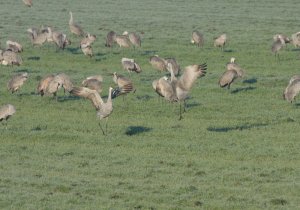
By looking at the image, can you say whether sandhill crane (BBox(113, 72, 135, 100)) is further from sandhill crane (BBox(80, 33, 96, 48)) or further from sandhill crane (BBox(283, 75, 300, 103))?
sandhill crane (BBox(80, 33, 96, 48))

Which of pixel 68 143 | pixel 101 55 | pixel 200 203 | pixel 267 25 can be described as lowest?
pixel 200 203

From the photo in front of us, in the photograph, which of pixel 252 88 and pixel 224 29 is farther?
pixel 224 29

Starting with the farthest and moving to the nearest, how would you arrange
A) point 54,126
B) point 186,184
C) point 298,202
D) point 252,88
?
1. point 252,88
2. point 54,126
3. point 186,184
4. point 298,202

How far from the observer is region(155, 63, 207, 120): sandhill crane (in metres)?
23.7

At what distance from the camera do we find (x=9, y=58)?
101 ft

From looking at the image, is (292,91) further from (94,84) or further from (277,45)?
(277,45)

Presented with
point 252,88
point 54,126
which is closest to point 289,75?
point 252,88

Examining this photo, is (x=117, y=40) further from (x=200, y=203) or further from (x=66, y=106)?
(x=200, y=203)

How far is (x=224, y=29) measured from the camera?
41.8 metres

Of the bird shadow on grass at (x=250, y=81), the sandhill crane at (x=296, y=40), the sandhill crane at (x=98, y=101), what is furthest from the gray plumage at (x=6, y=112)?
the sandhill crane at (x=296, y=40)

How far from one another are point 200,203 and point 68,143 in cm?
576

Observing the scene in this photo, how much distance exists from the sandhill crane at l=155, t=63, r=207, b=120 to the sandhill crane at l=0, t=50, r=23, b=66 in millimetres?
7908

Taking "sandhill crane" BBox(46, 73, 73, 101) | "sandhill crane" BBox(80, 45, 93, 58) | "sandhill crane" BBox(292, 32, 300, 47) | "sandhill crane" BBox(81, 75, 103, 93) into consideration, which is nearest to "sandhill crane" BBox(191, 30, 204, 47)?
"sandhill crane" BBox(292, 32, 300, 47)

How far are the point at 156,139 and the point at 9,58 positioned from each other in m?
11.3
